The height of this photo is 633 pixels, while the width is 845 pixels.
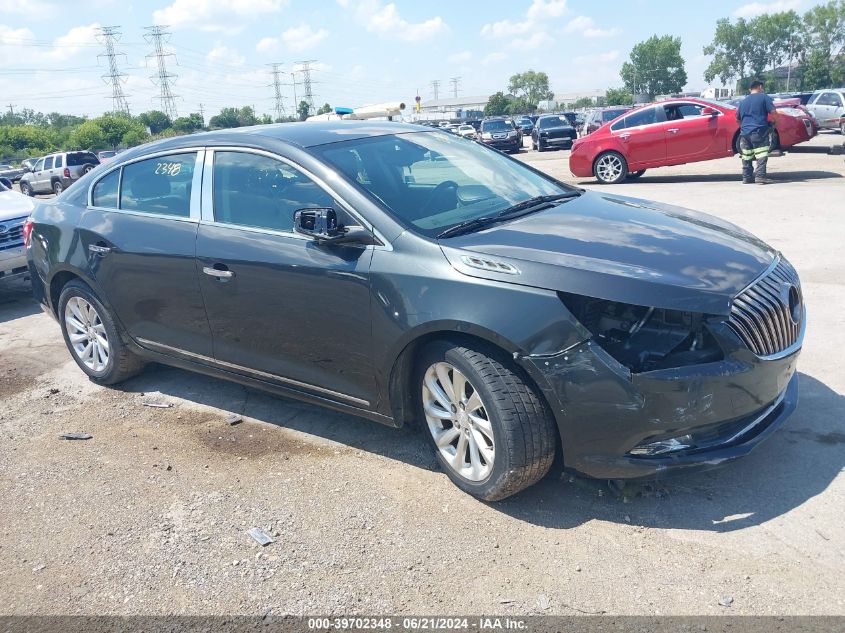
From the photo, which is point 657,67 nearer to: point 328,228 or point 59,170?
point 59,170

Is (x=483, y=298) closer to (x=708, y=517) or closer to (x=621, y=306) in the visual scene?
(x=621, y=306)

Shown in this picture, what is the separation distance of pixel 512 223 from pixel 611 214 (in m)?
0.64

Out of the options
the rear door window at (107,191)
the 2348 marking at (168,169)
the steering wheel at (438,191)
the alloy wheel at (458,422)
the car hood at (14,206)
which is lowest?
the alloy wheel at (458,422)

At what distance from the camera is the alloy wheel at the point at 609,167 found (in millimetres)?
15656

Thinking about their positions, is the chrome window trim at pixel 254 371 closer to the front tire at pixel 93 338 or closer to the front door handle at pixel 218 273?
the front tire at pixel 93 338

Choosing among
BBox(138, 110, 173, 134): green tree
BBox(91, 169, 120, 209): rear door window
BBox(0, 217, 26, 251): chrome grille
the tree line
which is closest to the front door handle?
BBox(91, 169, 120, 209): rear door window

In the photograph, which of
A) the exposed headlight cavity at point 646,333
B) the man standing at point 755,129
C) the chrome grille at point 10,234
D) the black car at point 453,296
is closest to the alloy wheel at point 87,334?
the black car at point 453,296

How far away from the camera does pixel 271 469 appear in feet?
13.4

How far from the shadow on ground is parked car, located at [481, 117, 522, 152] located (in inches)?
1154

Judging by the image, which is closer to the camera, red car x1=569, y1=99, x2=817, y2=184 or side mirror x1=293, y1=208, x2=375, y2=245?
side mirror x1=293, y1=208, x2=375, y2=245

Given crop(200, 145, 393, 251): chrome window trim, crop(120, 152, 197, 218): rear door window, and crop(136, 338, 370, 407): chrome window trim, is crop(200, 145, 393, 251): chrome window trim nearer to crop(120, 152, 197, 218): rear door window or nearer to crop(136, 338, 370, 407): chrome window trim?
crop(120, 152, 197, 218): rear door window

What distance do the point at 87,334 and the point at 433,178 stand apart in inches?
119

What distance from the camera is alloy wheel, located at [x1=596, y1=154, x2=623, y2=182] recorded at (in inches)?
616

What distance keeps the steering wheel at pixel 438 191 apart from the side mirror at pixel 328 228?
355mm
